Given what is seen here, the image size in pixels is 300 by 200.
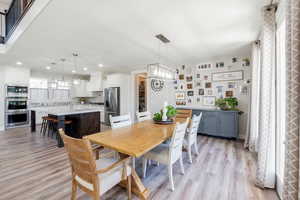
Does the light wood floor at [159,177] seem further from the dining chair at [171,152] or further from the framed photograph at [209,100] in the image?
the framed photograph at [209,100]

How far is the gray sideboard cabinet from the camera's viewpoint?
3812mm

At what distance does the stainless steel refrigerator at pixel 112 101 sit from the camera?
561cm

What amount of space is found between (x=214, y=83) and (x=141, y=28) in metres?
3.08

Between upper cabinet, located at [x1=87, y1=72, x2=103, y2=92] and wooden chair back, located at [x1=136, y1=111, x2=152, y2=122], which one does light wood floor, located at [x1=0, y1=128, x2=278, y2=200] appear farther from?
upper cabinet, located at [x1=87, y1=72, x2=103, y2=92]

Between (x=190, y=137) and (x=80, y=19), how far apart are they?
2.64m

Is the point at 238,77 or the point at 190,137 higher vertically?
the point at 238,77

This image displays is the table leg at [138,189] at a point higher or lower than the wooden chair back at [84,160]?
lower

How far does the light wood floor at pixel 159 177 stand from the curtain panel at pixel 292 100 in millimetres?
998

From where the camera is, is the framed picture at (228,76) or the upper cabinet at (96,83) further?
the upper cabinet at (96,83)

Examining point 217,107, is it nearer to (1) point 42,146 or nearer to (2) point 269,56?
(2) point 269,56

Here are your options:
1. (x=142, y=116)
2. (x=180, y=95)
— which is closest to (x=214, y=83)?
(x=180, y=95)

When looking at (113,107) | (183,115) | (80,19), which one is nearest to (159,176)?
(183,115)

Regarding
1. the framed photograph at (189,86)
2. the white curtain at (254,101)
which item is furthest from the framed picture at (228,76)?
the white curtain at (254,101)

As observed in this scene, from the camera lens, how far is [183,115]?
375 centimetres
